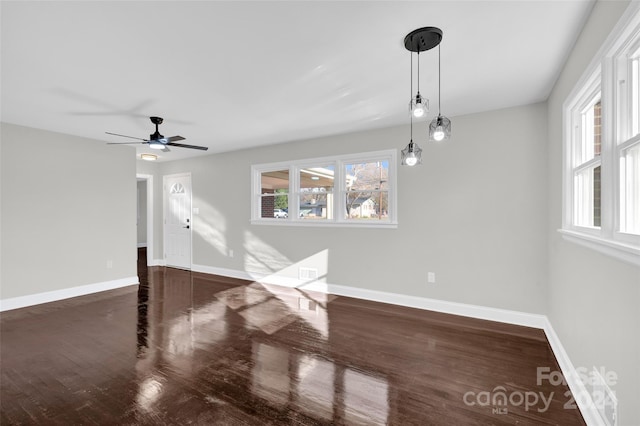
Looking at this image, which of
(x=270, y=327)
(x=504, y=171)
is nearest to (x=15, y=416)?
(x=270, y=327)

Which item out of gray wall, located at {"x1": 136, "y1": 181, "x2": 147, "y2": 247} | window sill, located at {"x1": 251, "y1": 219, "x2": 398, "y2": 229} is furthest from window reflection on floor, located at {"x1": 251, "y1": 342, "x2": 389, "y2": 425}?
gray wall, located at {"x1": 136, "y1": 181, "x2": 147, "y2": 247}

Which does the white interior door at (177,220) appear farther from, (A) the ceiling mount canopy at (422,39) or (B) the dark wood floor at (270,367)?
(A) the ceiling mount canopy at (422,39)

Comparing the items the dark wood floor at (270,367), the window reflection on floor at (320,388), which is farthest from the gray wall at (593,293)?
the window reflection on floor at (320,388)

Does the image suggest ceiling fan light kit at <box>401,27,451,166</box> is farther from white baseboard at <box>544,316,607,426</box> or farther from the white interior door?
the white interior door

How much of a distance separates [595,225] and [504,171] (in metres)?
1.53

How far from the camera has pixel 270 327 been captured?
3477mm

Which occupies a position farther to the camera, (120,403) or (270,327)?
(270,327)

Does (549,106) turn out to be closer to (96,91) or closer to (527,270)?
(527,270)

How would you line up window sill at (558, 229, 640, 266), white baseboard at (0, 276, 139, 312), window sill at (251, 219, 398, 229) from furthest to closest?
1. window sill at (251, 219, 398, 229)
2. white baseboard at (0, 276, 139, 312)
3. window sill at (558, 229, 640, 266)

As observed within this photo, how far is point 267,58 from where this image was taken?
2.46 meters

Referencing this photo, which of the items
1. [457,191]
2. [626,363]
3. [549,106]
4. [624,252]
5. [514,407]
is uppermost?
[549,106]

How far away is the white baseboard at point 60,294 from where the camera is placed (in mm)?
4145

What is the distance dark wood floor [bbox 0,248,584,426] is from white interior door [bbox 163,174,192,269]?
2668 mm

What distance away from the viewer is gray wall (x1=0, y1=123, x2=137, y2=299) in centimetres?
418
